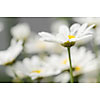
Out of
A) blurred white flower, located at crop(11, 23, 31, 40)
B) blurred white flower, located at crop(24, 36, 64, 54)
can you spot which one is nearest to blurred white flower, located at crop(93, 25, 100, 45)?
blurred white flower, located at crop(24, 36, 64, 54)

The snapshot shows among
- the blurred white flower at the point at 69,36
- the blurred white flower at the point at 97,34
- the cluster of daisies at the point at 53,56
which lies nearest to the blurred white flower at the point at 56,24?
the cluster of daisies at the point at 53,56

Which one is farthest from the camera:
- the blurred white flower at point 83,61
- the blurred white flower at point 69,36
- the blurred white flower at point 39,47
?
the blurred white flower at point 39,47

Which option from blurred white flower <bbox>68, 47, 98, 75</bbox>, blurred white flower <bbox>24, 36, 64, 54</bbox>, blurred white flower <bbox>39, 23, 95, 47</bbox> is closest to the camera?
blurred white flower <bbox>39, 23, 95, 47</bbox>

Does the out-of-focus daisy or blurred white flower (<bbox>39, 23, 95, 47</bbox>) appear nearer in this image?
blurred white flower (<bbox>39, 23, 95, 47</bbox>)

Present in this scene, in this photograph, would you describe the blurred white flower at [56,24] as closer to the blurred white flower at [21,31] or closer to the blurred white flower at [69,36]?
the blurred white flower at [21,31]

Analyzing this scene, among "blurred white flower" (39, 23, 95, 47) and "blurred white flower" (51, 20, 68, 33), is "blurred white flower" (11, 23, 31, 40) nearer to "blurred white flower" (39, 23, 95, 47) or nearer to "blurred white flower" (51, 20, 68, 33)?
"blurred white flower" (51, 20, 68, 33)

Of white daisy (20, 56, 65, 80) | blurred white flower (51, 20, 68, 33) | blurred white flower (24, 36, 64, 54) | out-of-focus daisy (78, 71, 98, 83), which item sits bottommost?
out-of-focus daisy (78, 71, 98, 83)
